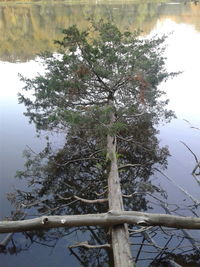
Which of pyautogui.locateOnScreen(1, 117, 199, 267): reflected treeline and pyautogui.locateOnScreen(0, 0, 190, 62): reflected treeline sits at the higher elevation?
pyautogui.locateOnScreen(0, 0, 190, 62): reflected treeline

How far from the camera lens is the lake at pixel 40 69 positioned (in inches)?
340

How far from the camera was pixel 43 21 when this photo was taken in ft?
125

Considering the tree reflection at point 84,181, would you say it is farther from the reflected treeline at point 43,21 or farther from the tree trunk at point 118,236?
the reflected treeline at point 43,21

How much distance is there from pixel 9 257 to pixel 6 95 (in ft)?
36.2

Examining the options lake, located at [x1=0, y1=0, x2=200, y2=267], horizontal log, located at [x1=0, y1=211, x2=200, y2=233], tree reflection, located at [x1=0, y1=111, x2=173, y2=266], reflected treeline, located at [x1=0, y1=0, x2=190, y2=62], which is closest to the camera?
horizontal log, located at [x1=0, y1=211, x2=200, y2=233]

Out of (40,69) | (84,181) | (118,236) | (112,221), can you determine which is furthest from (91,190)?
(40,69)

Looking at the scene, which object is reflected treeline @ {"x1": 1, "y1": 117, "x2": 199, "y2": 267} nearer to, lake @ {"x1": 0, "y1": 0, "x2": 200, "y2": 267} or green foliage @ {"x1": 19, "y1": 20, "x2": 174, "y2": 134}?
lake @ {"x1": 0, "y1": 0, "x2": 200, "y2": 267}

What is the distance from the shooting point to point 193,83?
19875 millimetres

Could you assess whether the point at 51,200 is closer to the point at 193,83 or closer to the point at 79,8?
the point at 193,83

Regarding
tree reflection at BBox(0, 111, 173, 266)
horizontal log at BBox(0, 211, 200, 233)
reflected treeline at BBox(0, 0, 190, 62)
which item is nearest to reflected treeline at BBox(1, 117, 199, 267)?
tree reflection at BBox(0, 111, 173, 266)

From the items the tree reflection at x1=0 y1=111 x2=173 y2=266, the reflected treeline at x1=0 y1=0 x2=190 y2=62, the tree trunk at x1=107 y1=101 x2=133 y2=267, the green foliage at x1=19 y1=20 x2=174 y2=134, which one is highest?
the reflected treeline at x1=0 y1=0 x2=190 y2=62

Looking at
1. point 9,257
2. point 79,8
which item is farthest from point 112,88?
point 79,8

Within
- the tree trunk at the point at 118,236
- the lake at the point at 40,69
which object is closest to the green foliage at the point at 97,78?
the lake at the point at 40,69

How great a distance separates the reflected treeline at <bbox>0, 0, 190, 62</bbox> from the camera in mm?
26406
